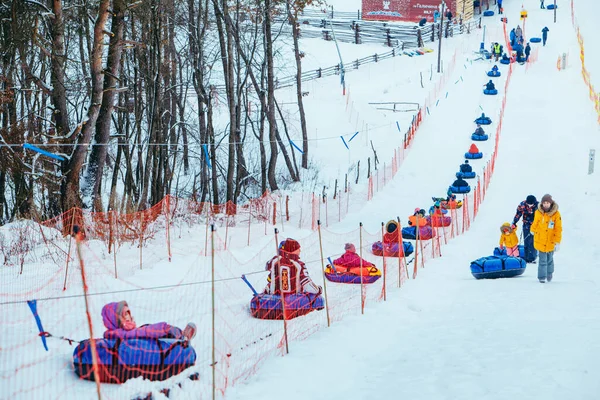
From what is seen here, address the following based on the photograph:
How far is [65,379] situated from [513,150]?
26.1m

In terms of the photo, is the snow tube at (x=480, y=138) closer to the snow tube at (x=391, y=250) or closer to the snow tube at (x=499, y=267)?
the snow tube at (x=391, y=250)

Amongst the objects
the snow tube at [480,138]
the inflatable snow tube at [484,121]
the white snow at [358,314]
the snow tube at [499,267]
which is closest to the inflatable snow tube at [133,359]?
the white snow at [358,314]

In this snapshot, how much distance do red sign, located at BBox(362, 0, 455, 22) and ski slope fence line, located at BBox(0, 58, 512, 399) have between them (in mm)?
43205

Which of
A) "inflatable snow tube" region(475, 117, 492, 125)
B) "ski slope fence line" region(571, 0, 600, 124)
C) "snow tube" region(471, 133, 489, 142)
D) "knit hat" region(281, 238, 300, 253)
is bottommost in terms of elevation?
"knit hat" region(281, 238, 300, 253)

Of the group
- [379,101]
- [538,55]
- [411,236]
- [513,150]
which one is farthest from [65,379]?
[538,55]

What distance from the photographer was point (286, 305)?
12727mm

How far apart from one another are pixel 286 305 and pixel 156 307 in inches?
83.4

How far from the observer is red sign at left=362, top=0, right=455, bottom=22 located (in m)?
59.3

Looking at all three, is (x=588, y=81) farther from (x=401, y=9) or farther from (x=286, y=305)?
(x=286, y=305)

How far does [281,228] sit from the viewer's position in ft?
73.0

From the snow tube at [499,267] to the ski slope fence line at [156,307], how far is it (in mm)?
1332

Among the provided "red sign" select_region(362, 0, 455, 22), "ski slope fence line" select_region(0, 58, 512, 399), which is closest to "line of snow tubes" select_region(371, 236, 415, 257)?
"ski slope fence line" select_region(0, 58, 512, 399)

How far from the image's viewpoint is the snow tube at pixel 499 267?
15.3m

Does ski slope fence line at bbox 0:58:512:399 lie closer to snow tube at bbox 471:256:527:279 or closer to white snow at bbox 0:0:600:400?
white snow at bbox 0:0:600:400
